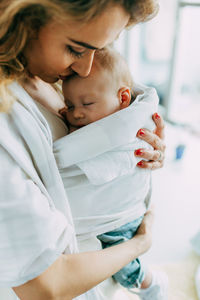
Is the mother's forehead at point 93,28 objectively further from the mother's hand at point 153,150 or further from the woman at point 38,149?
the mother's hand at point 153,150

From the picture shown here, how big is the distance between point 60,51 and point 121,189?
458 mm

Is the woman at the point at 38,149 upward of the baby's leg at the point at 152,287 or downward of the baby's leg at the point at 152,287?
upward

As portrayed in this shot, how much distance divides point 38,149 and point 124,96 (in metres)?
0.46

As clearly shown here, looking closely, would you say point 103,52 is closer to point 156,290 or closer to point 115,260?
point 115,260

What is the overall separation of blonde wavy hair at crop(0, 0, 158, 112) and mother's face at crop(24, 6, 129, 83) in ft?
0.05

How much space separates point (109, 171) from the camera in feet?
2.83

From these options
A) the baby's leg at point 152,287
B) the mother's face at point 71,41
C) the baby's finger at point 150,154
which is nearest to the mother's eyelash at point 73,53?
the mother's face at point 71,41

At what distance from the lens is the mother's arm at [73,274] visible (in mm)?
657

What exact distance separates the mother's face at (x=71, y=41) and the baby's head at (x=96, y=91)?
0.19 meters

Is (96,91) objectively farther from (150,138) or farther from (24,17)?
(24,17)

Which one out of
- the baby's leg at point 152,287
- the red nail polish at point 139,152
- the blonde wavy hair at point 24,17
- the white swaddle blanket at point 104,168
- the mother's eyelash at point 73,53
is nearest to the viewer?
the blonde wavy hair at point 24,17

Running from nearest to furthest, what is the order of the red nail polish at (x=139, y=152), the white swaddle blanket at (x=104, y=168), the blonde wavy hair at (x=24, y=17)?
the blonde wavy hair at (x=24, y=17), the white swaddle blanket at (x=104, y=168), the red nail polish at (x=139, y=152)

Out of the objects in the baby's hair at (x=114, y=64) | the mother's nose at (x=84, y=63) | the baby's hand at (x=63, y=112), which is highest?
the mother's nose at (x=84, y=63)

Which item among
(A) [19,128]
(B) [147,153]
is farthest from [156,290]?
(A) [19,128]
